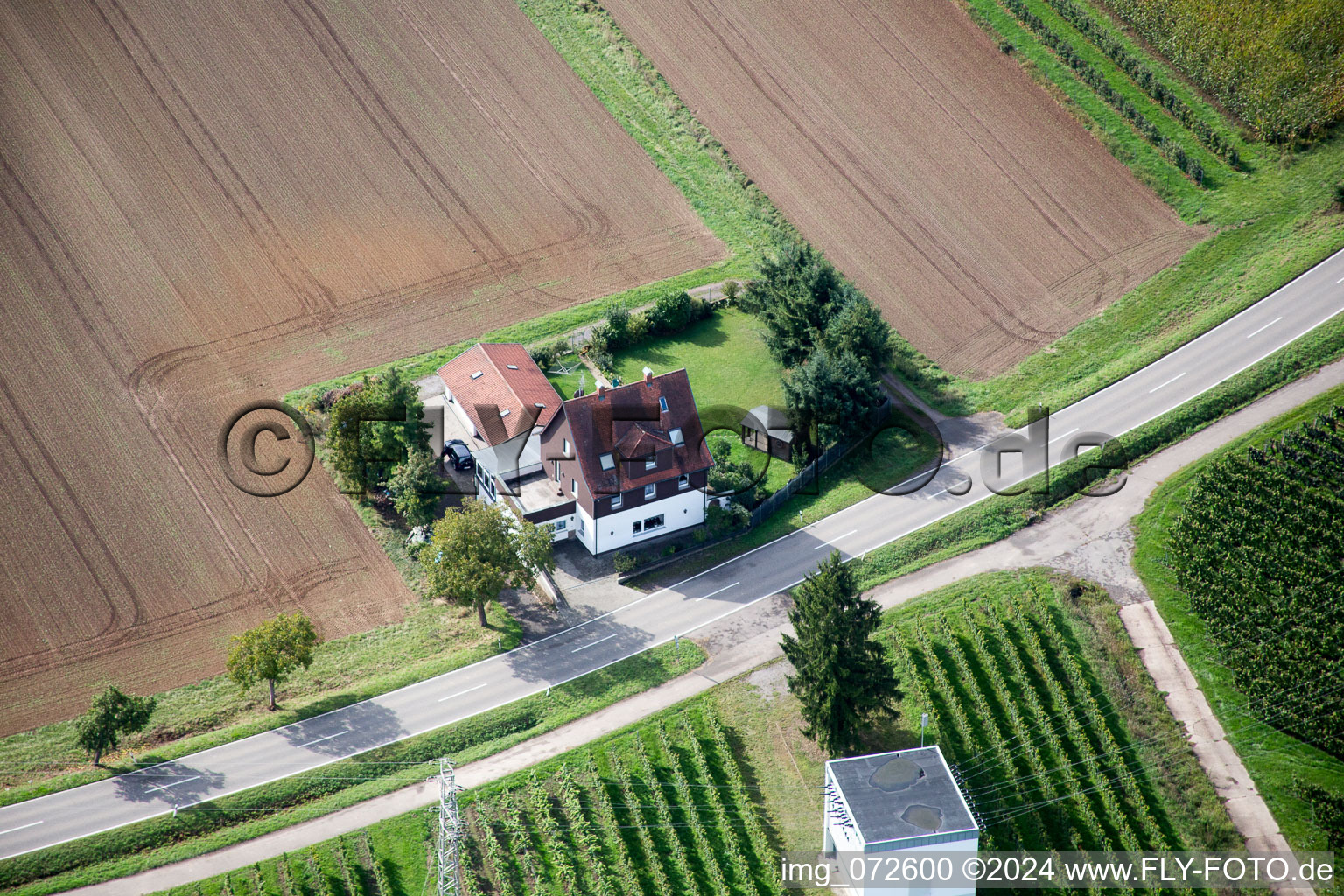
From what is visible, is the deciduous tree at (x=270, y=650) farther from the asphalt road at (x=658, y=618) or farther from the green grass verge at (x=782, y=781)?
the green grass verge at (x=782, y=781)

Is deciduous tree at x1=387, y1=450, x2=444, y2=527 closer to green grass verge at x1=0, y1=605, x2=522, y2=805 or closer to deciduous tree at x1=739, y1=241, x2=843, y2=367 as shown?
green grass verge at x1=0, y1=605, x2=522, y2=805

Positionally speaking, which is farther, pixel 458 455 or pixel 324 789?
pixel 458 455

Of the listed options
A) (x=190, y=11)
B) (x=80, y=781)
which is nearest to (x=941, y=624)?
(x=80, y=781)

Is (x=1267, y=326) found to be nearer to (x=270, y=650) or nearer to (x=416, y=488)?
(x=416, y=488)

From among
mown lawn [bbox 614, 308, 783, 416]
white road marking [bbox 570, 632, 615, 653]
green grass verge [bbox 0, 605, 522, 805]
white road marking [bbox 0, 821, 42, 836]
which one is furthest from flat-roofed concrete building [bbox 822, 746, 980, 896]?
white road marking [bbox 0, 821, 42, 836]

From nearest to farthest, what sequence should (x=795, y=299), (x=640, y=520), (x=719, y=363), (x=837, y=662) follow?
(x=837, y=662) → (x=640, y=520) → (x=795, y=299) → (x=719, y=363)

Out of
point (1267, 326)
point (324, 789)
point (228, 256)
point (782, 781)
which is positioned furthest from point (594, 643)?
point (1267, 326)

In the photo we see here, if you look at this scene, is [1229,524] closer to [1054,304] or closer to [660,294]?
[1054,304]
